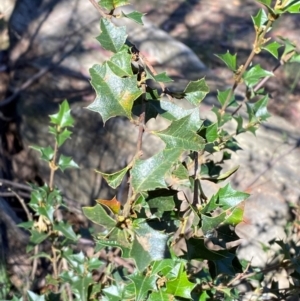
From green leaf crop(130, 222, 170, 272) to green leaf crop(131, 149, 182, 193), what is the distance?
0.08 m

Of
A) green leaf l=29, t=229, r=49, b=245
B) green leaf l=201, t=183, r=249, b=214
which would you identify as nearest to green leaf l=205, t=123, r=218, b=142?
green leaf l=201, t=183, r=249, b=214

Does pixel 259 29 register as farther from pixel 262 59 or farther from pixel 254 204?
pixel 262 59

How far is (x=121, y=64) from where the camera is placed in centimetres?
97

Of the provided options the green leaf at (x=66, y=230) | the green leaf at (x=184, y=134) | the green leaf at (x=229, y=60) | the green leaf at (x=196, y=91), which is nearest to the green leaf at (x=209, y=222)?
the green leaf at (x=184, y=134)

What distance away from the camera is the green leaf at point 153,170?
3.03 feet

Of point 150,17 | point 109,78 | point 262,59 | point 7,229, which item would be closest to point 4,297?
point 7,229

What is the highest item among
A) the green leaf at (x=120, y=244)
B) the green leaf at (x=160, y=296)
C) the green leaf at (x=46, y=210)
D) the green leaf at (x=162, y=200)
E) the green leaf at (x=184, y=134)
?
the green leaf at (x=184, y=134)

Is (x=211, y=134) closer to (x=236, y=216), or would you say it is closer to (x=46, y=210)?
(x=236, y=216)

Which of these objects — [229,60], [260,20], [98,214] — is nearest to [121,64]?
[98,214]

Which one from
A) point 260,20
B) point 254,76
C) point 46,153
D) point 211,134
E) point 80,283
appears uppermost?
point 260,20

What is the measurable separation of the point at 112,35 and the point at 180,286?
463 millimetres

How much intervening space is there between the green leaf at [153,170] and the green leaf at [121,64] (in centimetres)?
15

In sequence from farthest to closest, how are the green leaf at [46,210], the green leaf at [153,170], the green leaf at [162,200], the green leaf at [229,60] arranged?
the green leaf at [46,210] < the green leaf at [229,60] < the green leaf at [162,200] < the green leaf at [153,170]

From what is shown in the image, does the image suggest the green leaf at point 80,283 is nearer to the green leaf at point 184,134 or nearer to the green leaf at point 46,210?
the green leaf at point 46,210
